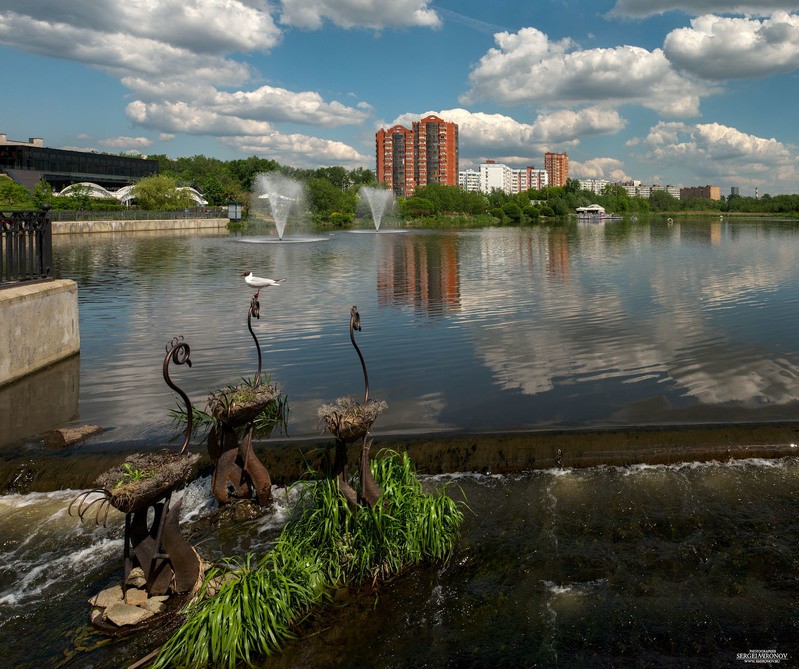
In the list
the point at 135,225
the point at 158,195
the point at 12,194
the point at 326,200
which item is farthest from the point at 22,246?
the point at 326,200

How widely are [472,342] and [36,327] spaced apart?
27.3 ft

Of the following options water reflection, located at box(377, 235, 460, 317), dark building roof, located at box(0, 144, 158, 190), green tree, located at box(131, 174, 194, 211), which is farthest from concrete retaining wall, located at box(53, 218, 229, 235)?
water reflection, located at box(377, 235, 460, 317)

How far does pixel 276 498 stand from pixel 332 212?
105472 millimetres

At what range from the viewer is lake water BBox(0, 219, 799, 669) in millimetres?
5027

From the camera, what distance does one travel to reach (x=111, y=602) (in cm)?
520

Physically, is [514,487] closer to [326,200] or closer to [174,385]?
[174,385]

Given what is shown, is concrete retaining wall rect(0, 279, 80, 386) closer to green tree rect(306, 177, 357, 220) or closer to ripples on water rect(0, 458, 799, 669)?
ripples on water rect(0, 458, 799, 669)

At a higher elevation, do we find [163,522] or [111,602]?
[163,522]

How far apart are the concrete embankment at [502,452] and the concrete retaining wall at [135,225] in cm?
5950

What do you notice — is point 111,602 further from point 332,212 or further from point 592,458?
point 332,212

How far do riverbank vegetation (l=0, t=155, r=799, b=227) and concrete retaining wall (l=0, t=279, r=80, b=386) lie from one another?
52053 millimetres

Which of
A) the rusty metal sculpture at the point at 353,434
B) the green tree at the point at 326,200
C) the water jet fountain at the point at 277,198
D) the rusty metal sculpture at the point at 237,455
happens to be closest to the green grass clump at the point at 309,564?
the rusty metal sculpture at the point at 353,434

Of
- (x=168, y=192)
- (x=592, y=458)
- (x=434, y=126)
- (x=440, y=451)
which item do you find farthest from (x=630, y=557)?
(x=434, y=126)

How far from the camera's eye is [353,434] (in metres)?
5.57
